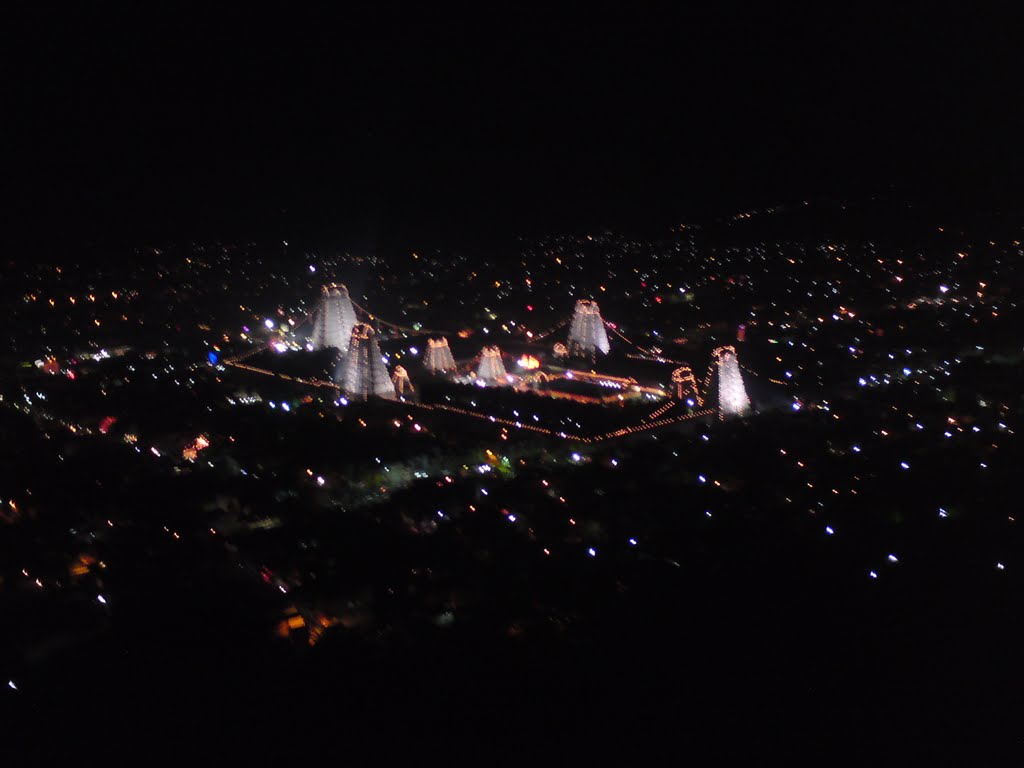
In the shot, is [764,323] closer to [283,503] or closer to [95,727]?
[283,503]

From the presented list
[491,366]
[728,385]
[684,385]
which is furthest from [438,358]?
[728,385]

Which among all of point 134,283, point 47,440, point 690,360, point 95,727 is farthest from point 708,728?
point 134,283

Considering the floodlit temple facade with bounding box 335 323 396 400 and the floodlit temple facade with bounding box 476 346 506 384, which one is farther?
the floodlit temple facade with bounding box 476 346 506 384

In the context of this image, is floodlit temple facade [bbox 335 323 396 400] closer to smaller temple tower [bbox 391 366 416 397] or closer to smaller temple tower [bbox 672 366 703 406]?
smaller temple tower [bbox 391 366 416 397]

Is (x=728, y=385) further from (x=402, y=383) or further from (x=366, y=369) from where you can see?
(x=366, y=369)

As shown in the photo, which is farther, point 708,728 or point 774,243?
point 774,243

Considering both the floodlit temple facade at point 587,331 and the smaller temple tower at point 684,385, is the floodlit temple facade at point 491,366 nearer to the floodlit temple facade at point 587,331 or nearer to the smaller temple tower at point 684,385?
the floodlit temple facade at point 587,331

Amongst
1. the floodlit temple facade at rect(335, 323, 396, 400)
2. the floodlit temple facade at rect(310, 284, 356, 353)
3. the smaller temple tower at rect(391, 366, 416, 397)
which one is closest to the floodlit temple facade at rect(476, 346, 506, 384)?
the smaller temple tower at rect(391, 366, 416, 397)
